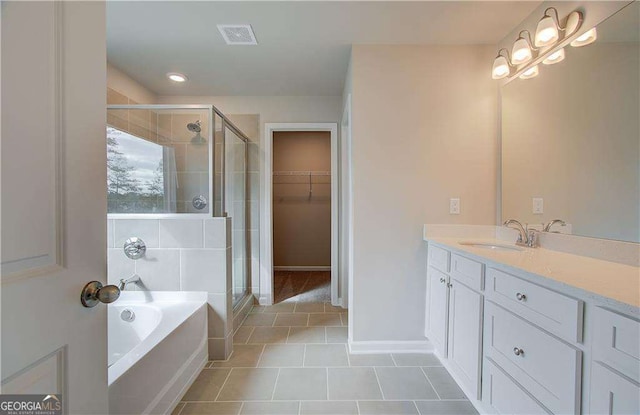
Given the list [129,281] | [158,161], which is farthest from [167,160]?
[129,281]

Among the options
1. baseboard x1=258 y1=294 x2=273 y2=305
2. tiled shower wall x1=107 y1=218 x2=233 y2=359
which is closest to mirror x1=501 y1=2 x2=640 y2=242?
tiled shower wall x1=107 y1=218 x2=233 y2=359

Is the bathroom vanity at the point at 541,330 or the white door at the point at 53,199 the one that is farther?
the bathroom vanity at the point at 541,330

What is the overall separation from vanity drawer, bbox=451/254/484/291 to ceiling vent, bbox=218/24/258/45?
2.09 meters

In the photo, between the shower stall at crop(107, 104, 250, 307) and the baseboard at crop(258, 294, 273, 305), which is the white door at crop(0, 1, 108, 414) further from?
the baseboard at crop(258, 294, 273, 305)

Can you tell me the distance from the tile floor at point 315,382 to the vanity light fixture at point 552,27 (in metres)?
2.22

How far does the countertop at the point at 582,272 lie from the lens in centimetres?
82

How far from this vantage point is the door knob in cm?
67

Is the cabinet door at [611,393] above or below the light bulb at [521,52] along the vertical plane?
below

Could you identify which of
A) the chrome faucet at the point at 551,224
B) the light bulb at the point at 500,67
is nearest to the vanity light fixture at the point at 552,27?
the light bulb at the point at 500,67

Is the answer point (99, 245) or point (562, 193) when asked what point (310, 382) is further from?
point (562, 193)

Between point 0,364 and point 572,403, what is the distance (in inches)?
61.8

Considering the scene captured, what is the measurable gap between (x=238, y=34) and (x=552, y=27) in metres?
1.98

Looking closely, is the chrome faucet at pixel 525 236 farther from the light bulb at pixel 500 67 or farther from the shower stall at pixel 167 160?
the shower stall at pixel 167 160

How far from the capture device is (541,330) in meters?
1.05
